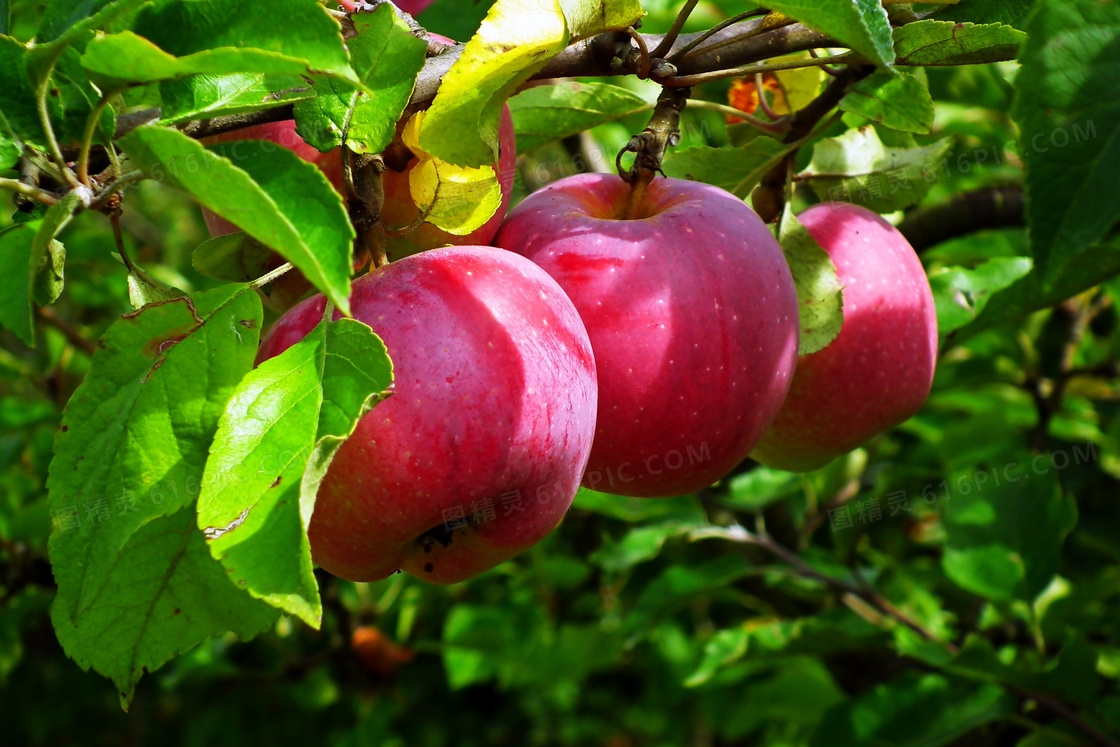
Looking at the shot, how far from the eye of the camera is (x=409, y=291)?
27.0 inches

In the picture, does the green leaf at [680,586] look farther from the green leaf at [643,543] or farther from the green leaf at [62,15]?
the green leaf at [62,15]

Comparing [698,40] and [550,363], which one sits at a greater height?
[698,40]

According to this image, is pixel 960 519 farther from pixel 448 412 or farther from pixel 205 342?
pixel 205 342

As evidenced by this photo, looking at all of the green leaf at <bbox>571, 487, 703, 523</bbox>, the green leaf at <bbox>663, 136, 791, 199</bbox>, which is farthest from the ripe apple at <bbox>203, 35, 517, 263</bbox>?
the green leaf at <bbox>571, 487, 703, 523</bbox>

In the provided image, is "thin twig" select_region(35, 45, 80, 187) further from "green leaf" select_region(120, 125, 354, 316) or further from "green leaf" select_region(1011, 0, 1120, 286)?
"green leaf" select_region(1011, 0, 1120, 286)

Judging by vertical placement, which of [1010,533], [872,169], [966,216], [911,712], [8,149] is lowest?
[911,712]

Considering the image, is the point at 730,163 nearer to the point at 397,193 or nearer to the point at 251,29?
the point at 397,193

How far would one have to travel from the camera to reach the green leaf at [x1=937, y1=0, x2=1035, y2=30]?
0.79 meters

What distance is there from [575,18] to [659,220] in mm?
199

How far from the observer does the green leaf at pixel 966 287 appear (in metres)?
1.26

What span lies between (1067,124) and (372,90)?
48 cm

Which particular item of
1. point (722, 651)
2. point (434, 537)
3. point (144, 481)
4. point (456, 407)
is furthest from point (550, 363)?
point (722, 651)

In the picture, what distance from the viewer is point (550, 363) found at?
27.1 inches

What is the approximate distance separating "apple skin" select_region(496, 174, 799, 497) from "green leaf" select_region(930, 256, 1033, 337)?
523 mm
